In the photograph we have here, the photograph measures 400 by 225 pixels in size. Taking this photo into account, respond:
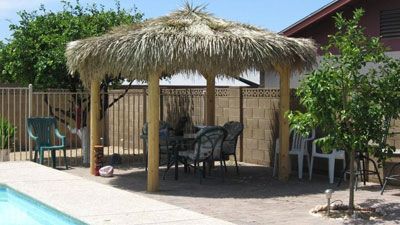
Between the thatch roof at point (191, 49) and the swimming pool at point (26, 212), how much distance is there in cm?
279

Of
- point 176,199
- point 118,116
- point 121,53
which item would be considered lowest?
point 176,199

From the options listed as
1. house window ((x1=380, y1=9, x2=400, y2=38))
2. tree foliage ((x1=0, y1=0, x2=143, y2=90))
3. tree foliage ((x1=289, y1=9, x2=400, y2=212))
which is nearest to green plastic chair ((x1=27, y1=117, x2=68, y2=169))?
tree foliage ((x1=0, y1=0, x2=143, y2=90))

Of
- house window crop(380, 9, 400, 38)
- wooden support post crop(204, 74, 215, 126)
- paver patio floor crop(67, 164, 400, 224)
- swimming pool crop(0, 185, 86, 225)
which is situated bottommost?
swimming pool crop(0, 185, 86, 225)

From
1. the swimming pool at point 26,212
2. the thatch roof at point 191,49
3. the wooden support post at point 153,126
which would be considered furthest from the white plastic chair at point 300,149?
the swimming pool at point 26,212

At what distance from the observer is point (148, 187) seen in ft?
35.9

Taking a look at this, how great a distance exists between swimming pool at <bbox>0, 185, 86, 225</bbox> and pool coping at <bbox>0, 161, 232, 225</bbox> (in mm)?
75

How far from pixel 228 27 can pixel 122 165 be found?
540cm

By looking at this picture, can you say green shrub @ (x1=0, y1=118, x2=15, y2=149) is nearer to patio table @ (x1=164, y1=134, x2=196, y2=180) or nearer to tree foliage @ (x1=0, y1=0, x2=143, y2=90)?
tree foliage @ (x1=0, y1=0, x2=143, y2=90)

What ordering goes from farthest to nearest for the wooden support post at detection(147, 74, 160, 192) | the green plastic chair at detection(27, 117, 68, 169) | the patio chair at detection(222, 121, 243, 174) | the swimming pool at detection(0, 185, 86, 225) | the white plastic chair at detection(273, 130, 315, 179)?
1. the green plastic chair at detection(27, 117, 68, 169)
2. the patio chair at detection(222, 121, 243, 174)
3. the white plastic chair at detection(273, 130, 315, 179)
4. the wooden support post at detection(147, 74, 160, 192)
5. the swimming pool at detection(0, 185, 86, 225)

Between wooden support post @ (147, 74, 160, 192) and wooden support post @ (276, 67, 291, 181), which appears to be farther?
wooden support post @ (276, 67, 291, 181)

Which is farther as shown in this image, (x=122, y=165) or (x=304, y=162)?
(x=122, y=165)

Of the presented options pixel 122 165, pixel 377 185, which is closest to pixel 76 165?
pixel 122 165

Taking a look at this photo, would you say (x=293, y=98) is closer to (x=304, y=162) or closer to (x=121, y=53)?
(x=304, y=162)

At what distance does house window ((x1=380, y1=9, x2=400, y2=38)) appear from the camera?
47.4 feet
